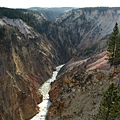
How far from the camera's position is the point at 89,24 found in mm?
156500

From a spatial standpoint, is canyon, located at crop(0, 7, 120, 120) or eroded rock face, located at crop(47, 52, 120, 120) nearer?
eroded rock face, located at crop(47, 52, 120, 120)

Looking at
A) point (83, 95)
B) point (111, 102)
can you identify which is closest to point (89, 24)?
point (83, 95)

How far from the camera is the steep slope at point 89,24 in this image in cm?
14000

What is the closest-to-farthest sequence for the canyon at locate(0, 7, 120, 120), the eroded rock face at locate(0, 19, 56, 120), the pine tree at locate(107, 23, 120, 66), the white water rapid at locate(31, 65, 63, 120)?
the canyon at locate(0, 7, 120, 120)
the eroded rock face at locate(0, 19, 56, 120)
the pine tree at locate(107, 23, 120, 66)
the white water rapid at locate(31, 65, 63, 120)

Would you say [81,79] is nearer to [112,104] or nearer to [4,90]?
[4,90]

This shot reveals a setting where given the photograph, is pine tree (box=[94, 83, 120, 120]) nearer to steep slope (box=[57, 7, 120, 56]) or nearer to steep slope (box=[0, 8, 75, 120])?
steep slope (box=[0, 8, 75, 120])

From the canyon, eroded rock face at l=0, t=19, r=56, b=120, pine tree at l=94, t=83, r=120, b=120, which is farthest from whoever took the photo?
eroded rock face at l=0, t=19, r=56, b=120

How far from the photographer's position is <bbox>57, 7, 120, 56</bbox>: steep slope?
459 feet

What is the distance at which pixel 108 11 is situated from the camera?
6043 inches

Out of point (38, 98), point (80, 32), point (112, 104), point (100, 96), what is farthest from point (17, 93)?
point (80, 32)

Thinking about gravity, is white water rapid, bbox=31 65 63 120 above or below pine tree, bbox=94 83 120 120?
below

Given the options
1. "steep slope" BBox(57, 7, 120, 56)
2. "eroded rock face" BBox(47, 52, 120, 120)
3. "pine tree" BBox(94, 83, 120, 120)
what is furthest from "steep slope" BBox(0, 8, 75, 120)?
"pine tree" BBox(94, 83, 120, 120)

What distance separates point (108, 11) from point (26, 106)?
364 feet

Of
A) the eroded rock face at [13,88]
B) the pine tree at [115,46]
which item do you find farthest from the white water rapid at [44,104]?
the pine tree at [115,46]
